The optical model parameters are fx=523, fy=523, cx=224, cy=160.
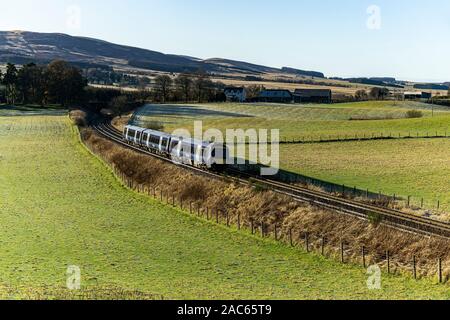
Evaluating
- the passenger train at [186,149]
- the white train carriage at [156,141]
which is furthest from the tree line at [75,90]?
the passenger train at [186,149]

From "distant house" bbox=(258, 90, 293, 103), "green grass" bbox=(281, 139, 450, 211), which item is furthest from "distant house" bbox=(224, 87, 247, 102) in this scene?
"green grass" bbox=(281, 139, 450, 211)

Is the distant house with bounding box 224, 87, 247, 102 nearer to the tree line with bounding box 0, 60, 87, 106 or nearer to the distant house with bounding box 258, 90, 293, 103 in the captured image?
the distant house with bounding box 258, 90, 293, 103

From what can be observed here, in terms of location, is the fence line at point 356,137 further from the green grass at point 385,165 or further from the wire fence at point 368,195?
the wire fence at point 368,195

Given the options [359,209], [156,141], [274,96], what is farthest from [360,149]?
[274,96]

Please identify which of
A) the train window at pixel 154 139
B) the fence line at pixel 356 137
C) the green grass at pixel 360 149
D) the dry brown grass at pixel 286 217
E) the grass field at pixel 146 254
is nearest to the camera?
the grass field at pixel 146 254

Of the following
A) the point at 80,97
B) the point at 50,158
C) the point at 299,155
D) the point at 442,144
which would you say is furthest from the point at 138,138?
the point at 80,97

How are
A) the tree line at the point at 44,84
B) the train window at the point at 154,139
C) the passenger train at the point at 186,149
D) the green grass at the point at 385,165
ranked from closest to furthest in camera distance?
the green grass at the point at 385,165 → the passenger train at the point at 186,149 → the train window at the point at 154,139 → the tree line at the point at 44,84

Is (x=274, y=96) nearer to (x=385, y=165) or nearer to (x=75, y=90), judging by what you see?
(x=75, y=90)

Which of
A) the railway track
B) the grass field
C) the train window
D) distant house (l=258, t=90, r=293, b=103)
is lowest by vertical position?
the grass field
